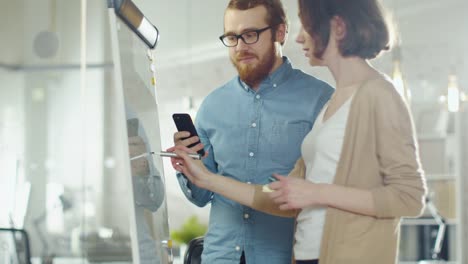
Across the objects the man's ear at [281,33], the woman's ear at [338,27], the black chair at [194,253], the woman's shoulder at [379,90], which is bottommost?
the black chair at [194,253]

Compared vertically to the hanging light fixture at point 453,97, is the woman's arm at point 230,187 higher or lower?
lower

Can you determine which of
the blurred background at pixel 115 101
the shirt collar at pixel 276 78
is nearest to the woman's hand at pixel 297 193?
the shirt collar at pixel 276 78

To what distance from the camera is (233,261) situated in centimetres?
227

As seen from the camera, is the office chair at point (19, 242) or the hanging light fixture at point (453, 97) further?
the hanging light fixture at point (453, 97)

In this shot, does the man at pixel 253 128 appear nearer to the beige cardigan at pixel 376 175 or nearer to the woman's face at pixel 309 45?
the woman's face at pixel 309 45

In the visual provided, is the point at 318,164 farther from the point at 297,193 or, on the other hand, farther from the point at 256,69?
the point at 256,69

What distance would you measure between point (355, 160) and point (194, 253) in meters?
1.02

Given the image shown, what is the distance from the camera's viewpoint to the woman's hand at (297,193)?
5.61 feet

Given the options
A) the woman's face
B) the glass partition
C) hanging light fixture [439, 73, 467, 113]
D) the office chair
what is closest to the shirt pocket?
the woman's face

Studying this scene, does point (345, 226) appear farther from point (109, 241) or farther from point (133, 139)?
point (109, 241)

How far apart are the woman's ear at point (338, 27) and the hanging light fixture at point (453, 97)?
151 inches

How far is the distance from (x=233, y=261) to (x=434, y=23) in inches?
156

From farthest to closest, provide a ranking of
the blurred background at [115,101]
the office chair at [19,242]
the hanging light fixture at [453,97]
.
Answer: the hanging light fixture at [453,97], the blurred background at [115,101], the office chair at [19,242]

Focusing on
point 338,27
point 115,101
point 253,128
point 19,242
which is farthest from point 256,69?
point 115,101
